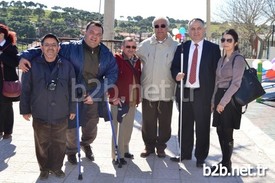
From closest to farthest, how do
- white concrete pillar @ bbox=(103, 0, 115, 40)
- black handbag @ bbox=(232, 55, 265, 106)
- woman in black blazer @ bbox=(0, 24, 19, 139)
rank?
black handbag @ bbox=(232, 55, 265, 106) < woman in black blazer @ bbox=(0, 24, 19, 139) < white concrete pillar @ bbox=(103, 0, 115, 40)

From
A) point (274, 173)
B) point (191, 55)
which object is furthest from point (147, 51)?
point (274, 173)

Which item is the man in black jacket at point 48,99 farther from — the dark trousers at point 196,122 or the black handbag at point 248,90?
the black handbag at point 248,90

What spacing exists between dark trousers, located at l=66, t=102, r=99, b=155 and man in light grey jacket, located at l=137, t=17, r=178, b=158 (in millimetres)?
783

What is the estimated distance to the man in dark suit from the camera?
4.96m

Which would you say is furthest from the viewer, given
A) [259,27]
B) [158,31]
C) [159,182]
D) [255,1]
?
[259,27]

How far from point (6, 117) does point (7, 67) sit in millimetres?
940

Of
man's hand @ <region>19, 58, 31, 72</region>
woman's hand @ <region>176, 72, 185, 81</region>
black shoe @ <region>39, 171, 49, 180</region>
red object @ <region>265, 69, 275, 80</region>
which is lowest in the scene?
black shoe @ <region>39, 171, 49, 180</region>

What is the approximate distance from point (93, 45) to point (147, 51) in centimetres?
85

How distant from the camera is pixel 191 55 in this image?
5.06 meters

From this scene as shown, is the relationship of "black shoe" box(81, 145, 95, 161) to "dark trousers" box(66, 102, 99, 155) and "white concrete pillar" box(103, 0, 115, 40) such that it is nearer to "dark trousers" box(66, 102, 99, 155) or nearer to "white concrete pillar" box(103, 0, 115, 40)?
"dark trousers" box(66, 102, 99, 155)

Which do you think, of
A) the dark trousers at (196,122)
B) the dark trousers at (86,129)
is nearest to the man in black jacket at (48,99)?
the dark trousers at (86,129)

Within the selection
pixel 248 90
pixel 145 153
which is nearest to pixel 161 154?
pixel 145 153

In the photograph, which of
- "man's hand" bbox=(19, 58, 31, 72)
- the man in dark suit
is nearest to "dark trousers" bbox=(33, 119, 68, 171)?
"man's hand" bbox=(19, 58, 31, 72)

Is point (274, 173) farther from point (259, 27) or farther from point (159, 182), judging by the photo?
point (259, 27)
